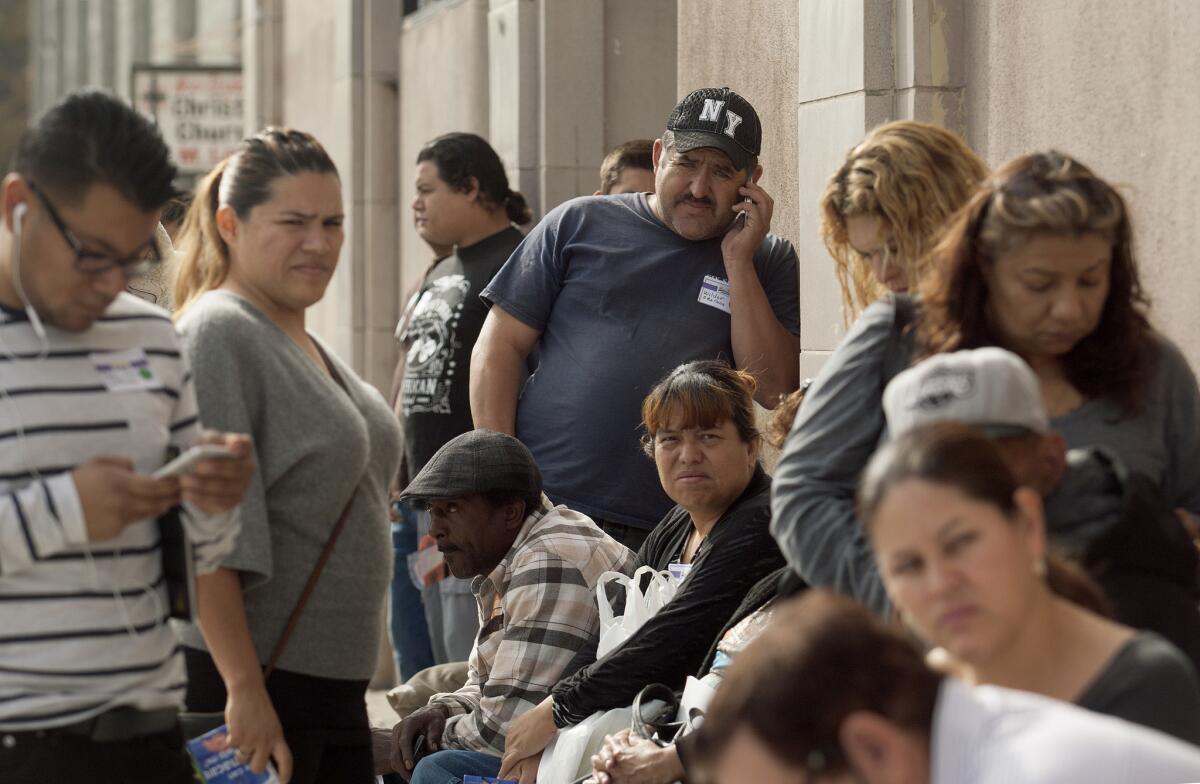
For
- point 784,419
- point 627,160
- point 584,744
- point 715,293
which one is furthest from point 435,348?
point 784,419

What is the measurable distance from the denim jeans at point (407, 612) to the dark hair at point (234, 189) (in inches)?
161

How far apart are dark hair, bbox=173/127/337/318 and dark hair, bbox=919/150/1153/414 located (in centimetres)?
131

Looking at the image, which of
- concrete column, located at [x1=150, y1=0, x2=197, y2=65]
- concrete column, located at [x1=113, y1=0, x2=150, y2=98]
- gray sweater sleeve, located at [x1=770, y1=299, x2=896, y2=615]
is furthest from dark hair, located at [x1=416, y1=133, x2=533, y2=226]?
concrete column, located at [x1=113, y1=0, x2=150, y2=98]

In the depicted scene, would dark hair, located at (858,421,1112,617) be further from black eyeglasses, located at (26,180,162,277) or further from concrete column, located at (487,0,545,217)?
concrete column, located at (487,0,545,217)

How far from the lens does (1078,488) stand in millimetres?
3018

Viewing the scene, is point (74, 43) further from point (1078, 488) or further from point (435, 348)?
point (1078, 488)

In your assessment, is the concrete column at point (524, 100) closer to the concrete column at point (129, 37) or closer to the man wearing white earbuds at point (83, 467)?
the man wearing white earbuds at point (83, 467)

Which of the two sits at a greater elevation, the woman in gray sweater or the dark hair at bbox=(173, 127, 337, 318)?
the dark hair at bbox=(173, 127, 337, 318)

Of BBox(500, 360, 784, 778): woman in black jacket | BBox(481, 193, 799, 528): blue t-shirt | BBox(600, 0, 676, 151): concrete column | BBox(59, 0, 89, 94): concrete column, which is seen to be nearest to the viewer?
BBox(500, 360, 784, 778): woman in black jacket

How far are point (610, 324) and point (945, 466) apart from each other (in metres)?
3.28

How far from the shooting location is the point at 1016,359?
3021mm

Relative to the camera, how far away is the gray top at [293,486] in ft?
11.7

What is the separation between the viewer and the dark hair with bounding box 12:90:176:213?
123 inches

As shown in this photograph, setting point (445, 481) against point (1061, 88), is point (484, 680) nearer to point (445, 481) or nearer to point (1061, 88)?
point (445, 481)
